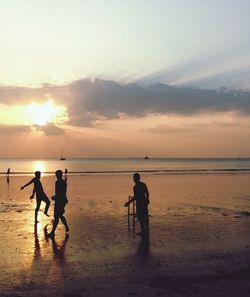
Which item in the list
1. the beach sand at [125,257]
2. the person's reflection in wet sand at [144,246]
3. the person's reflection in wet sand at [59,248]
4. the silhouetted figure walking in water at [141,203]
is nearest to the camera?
the beach sand at [125,257]

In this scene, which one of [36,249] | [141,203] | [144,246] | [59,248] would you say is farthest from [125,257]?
[141,203]

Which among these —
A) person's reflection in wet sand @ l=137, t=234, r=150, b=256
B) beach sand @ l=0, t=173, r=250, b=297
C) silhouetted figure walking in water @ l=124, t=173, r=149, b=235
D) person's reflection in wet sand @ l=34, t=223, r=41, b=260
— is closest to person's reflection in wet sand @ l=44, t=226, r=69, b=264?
beach sand @ l=0, t=173, r=250, b=297

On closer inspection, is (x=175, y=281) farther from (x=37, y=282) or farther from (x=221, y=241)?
(x=221, y=241)

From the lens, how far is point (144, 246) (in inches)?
460

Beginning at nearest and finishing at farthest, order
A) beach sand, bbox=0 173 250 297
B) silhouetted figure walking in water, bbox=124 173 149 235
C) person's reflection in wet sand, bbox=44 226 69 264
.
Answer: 1. beach sand, bbox=0 173 250 297
2. person's reflection in wet sand, bbox=44 226 69 264
3. silhouetted figure walking in water, bbox=124 173 149 235

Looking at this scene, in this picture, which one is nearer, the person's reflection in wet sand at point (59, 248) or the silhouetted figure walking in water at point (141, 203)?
the person's reflection in wet sand at point (59, 248)

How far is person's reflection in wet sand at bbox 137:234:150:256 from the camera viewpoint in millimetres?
10847

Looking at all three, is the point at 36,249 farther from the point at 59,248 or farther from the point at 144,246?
the point at 144,246

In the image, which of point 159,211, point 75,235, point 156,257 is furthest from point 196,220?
point 156,257

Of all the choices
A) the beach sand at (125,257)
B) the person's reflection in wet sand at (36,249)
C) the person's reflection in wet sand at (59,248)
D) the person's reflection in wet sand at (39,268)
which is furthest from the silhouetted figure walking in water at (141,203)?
the person's reflection in wet sand at (39,268)

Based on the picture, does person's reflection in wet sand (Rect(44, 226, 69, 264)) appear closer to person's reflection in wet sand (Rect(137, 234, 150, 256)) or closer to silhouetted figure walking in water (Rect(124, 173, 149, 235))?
person's reflection in wet sand (Rect(137, 234, 150, 256))

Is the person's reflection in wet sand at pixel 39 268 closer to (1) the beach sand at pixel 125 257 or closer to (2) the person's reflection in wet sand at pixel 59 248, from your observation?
(1) the beach sand at pixel 125 257

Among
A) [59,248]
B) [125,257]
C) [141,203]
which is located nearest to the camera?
[125,257]

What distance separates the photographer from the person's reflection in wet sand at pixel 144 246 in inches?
427
